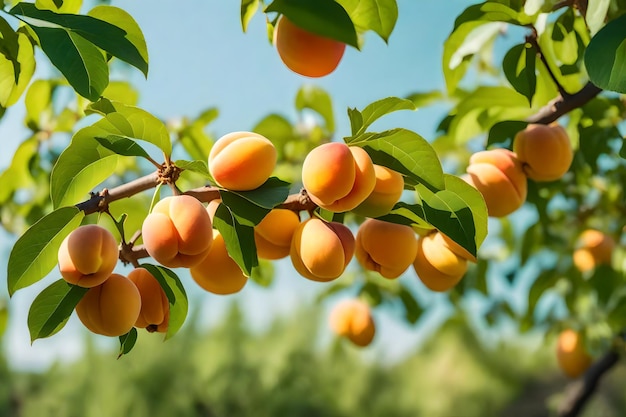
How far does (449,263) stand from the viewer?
623mm

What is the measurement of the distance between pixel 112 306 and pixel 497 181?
0.40m

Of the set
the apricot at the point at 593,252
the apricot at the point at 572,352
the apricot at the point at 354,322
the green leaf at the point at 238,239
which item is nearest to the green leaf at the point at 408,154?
the green leaf at the point at 238,239

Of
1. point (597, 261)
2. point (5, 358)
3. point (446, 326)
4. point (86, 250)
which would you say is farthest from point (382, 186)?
point (5, 358)

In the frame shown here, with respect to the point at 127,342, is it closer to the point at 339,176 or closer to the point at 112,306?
the point at 112,306

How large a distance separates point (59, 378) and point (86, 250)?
Answer: 9.42ft

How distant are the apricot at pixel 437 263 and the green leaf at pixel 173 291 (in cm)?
23

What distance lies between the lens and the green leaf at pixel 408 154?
50 cm

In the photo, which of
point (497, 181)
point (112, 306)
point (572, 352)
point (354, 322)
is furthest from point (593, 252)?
point (112, 306)

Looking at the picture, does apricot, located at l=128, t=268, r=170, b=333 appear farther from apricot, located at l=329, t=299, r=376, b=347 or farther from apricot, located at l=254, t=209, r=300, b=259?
apricot, located at l=329, t=299, r=376, b=347

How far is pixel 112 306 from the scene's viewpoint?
→ 51 cm

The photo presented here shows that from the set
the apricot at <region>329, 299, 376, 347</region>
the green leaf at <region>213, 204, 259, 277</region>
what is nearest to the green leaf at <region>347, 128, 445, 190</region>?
the green leaf at <region>213, 204, 259, 277</region>

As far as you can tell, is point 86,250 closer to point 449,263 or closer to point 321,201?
point 321,201

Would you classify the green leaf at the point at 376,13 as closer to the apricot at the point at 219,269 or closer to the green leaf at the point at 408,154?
the green leaf at the point at 408,154

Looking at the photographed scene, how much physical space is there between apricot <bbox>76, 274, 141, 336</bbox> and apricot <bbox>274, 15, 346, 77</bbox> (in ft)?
0.72
